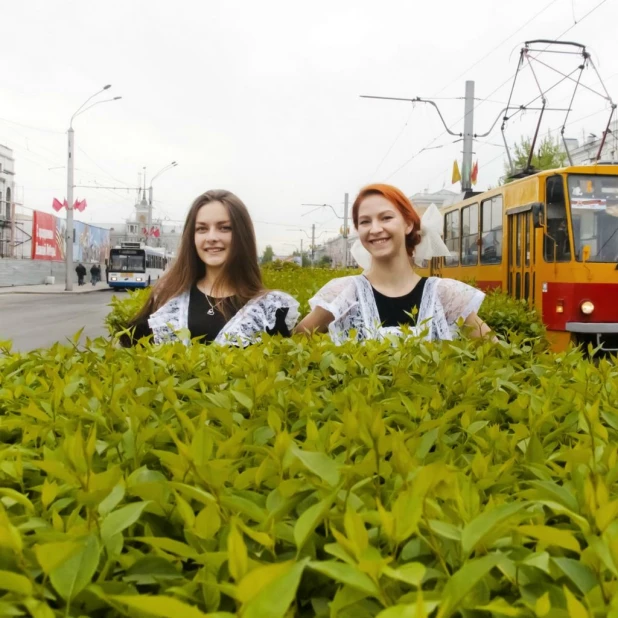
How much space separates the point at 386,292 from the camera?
4.63 meters

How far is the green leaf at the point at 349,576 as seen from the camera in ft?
2.79

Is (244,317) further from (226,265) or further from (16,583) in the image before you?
(16,583)

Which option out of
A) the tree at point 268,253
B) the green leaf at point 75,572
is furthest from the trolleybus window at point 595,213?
the tree at point 268,253

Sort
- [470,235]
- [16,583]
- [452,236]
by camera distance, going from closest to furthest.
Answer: [16,583], [470,235], [452,236]

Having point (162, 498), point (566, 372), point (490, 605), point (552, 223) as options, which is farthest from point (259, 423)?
point (552, 223)

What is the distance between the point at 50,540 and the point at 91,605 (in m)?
0.13

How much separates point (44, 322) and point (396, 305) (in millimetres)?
16784

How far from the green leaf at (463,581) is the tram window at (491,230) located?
38.3ft

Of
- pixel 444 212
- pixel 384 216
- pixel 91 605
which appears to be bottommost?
pixel 91 605

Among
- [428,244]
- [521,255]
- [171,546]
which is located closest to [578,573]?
[171,546]

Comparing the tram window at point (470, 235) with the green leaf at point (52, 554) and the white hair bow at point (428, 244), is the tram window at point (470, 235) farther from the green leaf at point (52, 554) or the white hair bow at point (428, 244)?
the green leaf at point (52, 554)

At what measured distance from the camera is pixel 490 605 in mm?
856

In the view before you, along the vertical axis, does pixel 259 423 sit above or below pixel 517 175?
below

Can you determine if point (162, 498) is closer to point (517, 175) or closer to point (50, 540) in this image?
point (50, 540)
